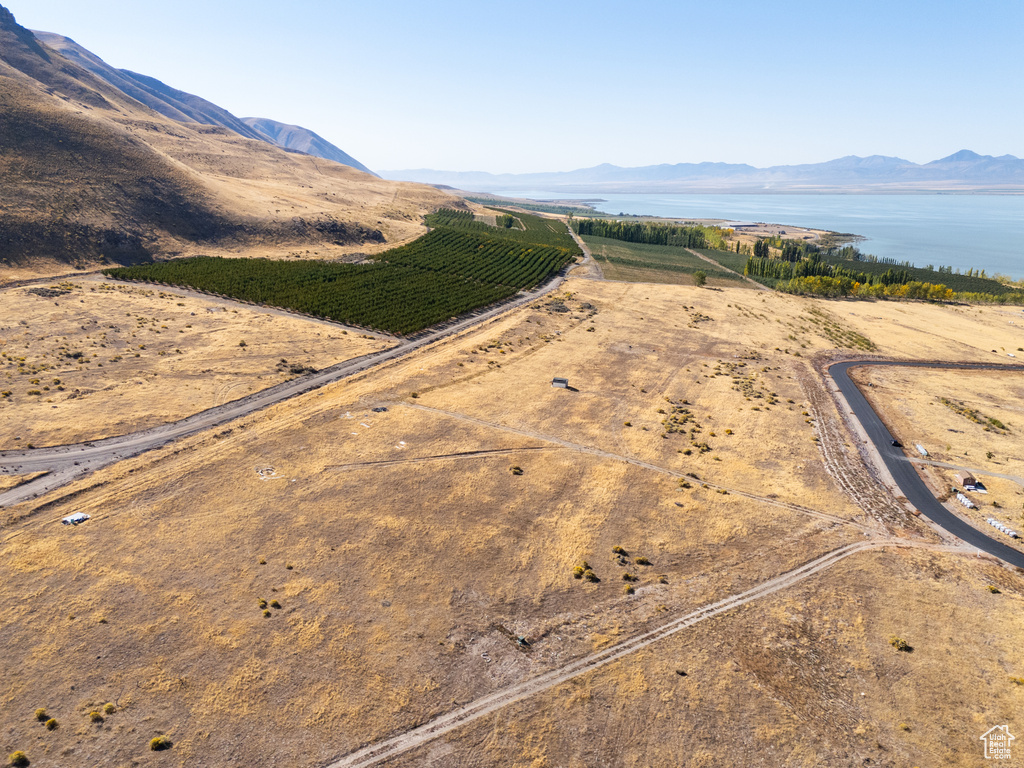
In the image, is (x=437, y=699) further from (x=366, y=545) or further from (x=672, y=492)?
(x=672, y=492)

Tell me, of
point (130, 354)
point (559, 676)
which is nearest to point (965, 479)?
point (559, 676)

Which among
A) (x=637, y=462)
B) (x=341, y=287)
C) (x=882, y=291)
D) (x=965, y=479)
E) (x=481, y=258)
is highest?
(x=481, y=258)

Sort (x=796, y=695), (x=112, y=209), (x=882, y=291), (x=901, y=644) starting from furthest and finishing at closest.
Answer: (x=882, y=291), (x=112, y=209), (x=901, y=644), (x=796, y=695)

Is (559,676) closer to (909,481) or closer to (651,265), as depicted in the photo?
(909,481)

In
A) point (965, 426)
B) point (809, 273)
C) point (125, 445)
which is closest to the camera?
point (125, 445)

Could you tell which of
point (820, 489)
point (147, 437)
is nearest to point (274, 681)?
point (147, 437)

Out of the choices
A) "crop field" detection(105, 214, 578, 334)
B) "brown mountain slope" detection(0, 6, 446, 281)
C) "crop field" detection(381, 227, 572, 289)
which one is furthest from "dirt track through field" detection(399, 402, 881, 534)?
"brown mountain slope" detection(0, 6, 446, 281)
